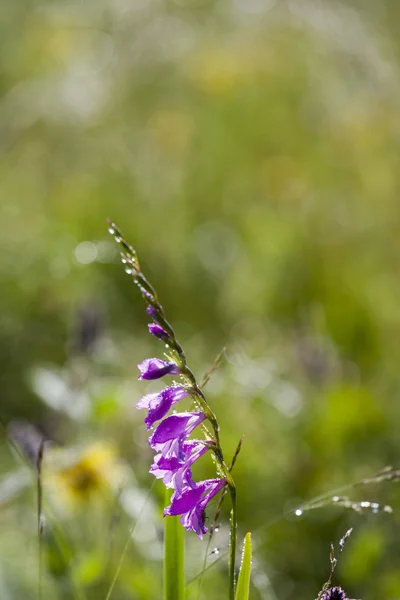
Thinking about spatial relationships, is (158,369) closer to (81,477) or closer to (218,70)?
(81,477)

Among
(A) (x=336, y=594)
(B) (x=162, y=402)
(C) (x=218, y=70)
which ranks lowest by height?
(A) (x=336, y=594)

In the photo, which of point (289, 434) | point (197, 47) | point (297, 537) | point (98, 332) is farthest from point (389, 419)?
point (197, 47)

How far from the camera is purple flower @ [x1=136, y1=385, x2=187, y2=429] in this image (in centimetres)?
94

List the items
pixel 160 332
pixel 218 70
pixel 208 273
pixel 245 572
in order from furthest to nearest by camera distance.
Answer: pixel 218 70 < pixel 208 273 < pixel 245 572 < pixel 160 332

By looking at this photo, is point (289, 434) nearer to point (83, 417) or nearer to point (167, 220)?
point (83, 417)

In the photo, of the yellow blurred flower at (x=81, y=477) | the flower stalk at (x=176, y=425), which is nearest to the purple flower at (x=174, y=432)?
the flower stalk at (x=176, y=425)

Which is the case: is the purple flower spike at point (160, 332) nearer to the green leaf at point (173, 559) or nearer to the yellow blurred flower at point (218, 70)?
the green leaf at point (173, 559)

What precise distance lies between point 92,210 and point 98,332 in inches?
88.2

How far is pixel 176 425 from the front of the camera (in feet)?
3.11

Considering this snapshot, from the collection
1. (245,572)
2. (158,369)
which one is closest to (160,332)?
(158,369)

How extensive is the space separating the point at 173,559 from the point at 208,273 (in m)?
3.04

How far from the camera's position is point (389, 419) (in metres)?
2.70

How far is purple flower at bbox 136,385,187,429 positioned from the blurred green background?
49cm

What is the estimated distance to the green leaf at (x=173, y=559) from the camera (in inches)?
43.7
